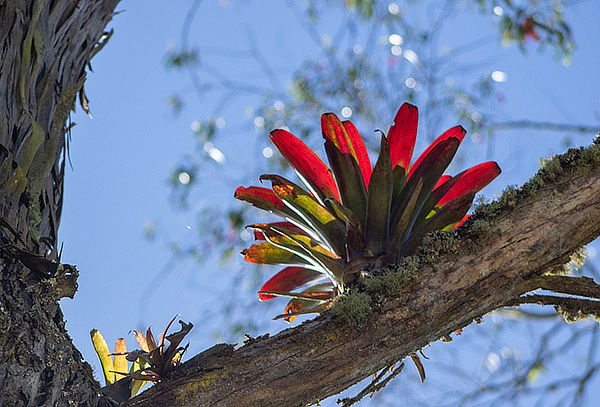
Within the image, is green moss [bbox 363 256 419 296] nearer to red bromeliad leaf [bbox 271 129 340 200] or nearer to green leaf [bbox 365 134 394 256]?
green leaf [bbox 365 134 394 256]

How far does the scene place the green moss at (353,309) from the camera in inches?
36.2

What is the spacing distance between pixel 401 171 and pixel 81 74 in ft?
1.94

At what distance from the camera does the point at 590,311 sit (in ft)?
3.44

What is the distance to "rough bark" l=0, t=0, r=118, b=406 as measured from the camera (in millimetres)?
783

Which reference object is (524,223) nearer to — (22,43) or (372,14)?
(22,43)

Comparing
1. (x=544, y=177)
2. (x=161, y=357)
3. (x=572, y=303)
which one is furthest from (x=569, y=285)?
(x=161, y=357)

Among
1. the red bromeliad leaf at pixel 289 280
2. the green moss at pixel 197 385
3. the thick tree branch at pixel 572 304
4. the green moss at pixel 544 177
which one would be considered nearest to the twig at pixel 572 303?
the thick tree branch at pixel 572 304

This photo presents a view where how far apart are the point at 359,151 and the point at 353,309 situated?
1.08 ft

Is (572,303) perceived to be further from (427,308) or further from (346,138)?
(346,138)

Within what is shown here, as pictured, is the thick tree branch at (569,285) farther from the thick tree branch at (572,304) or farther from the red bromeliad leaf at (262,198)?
the red bromeliad leaf at (262,198)

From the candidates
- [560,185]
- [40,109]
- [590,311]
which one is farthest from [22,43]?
[590,311]

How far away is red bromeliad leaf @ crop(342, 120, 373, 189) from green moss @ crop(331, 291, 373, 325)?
0.27 meters

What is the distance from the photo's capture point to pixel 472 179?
1.18 metres

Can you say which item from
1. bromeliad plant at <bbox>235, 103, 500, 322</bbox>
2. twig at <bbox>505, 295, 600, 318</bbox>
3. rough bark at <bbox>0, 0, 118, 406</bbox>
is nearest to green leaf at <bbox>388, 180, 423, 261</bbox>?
bromeliad plant at <bbox>235, 103, 500, 322</bbox>
